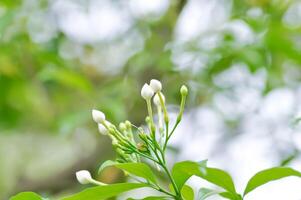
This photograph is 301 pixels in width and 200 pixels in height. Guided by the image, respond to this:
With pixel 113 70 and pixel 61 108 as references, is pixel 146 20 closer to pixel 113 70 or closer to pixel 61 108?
pixel 113 70

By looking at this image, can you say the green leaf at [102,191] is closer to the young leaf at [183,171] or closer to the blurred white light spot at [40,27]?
the young leaf at [183,171]

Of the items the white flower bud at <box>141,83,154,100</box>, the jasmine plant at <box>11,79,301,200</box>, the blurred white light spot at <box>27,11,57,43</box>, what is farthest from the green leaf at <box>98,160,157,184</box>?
the blurred white light spot at <box>27,11,57,43</box>

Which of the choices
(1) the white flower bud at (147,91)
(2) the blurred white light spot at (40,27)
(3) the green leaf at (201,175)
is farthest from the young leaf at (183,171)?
(2) the blurred white light spot at (40,27)

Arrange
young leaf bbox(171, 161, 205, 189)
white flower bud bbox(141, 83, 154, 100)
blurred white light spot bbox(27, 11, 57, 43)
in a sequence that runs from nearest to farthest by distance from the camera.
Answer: young leaf bbox(171, 161, 205, 189)
white flower bud bbox(141, 83, 154, 100)
blurred white light spot bbox(27, 11, 57, 43)

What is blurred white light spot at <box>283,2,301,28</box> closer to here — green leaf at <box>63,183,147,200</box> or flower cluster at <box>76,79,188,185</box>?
flower cluster at <box>76,79,188,185</box>

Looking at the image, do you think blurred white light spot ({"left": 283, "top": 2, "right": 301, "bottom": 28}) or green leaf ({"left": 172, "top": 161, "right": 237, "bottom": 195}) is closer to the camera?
green leaf ({"left": 172, "top": 161, "right": 237, "bottom": 195})

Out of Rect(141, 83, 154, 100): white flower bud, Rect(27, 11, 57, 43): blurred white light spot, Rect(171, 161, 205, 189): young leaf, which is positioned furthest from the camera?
Rect(27, 11, 57, 43): blurred white light spot

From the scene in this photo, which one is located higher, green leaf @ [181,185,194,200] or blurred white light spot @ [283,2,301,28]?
blurred white light spot @ [283,2,301,28]

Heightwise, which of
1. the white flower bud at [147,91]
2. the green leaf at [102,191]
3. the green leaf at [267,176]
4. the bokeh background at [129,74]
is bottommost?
the green leaf at [267,176]

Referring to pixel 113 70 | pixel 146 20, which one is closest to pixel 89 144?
pixel 113 70
